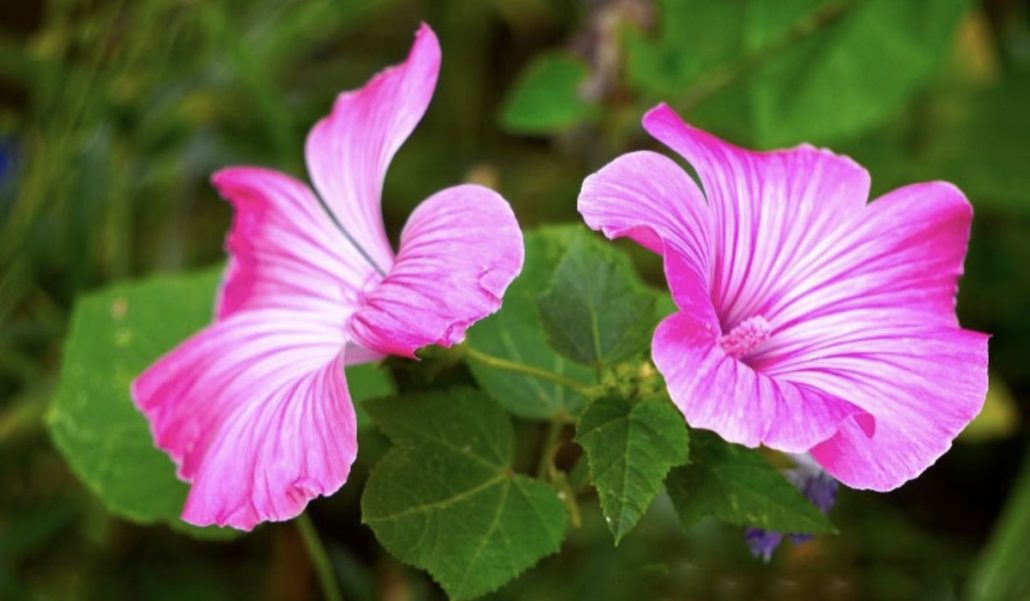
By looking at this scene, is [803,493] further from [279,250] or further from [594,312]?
[279,250]

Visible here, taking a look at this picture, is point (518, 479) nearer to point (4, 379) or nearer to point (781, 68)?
point (781, 68)

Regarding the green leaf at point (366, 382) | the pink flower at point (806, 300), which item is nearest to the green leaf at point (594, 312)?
the pink flower at point (806, 300)

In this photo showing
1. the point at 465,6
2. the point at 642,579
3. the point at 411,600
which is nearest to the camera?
the point at 642,579

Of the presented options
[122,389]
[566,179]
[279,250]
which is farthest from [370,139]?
[566,179]

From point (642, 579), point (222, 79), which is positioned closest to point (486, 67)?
point (222, 79)

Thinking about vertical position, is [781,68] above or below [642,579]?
above

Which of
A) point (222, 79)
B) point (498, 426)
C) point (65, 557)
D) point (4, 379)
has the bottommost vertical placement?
point (65, 557)

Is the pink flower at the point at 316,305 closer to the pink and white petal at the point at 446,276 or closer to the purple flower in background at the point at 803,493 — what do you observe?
the pink and white petal at the point at 446,276

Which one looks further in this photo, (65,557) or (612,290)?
(65,557)
